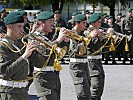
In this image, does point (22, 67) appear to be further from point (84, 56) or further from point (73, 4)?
point (73, 4)

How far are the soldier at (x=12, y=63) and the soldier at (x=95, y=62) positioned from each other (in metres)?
3.18

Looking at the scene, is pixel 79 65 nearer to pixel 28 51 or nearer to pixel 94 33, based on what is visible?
pixel 94 33

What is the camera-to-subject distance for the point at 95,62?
814 centimetres

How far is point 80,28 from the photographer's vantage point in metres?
7.75

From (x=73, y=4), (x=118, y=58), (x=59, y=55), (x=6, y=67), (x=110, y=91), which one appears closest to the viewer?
(x=6, y=67)

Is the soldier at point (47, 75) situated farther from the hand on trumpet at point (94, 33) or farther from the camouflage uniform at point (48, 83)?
the hand on trumpet at point (94, 33)

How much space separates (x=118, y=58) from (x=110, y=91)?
21.8ft

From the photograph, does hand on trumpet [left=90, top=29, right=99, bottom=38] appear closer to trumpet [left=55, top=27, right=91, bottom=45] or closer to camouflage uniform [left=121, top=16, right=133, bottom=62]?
trumpet [left=55, top=27, right=91, bottom=45]

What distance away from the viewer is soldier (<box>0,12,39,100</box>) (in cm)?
483

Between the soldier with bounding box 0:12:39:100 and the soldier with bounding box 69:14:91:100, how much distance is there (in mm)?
2525

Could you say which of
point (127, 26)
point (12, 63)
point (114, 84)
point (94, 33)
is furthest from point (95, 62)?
point (127, 26)

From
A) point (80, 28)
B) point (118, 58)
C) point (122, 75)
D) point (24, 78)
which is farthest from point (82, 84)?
point (118, 58)

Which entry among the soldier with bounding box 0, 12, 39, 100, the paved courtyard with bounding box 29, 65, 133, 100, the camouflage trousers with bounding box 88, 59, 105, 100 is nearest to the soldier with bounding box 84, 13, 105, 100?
the camouflage trousers with bounding box 88, 59, 105, 100

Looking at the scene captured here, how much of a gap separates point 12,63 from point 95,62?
357 cm
